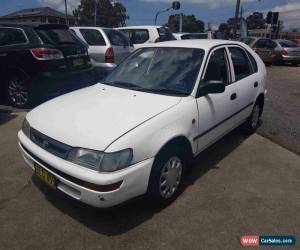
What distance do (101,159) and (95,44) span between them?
6.72 m

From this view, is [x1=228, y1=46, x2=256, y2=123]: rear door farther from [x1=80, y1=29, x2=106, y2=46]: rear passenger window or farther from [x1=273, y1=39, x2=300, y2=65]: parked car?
[x1=273, y1=39, x2=300, y2=65]: parked car

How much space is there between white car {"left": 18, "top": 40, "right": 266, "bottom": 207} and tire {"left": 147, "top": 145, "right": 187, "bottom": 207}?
0.03 feet

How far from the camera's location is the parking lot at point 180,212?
2.79m

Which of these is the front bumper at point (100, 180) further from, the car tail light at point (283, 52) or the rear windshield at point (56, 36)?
the car tail light at point (283, 52)

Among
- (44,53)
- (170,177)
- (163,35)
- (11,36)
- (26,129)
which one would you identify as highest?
(11,36)

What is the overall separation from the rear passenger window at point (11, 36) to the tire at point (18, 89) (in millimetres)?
672

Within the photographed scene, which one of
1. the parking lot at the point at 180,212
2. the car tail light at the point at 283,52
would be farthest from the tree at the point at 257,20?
the parking lot at the point at 180,212

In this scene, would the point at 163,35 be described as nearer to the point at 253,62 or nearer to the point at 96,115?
the point at 253,62

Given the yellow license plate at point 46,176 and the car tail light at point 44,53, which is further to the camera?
the car tail light at point 44,53

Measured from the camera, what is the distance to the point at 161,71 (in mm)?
3848

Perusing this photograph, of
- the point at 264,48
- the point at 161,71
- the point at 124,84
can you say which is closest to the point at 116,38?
the point at 124,84

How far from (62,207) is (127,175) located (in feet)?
3.41

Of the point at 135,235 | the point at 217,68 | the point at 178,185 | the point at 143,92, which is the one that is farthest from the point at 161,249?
the point at 217,68

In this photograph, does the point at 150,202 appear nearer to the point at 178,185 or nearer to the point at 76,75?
the point at 178,185
